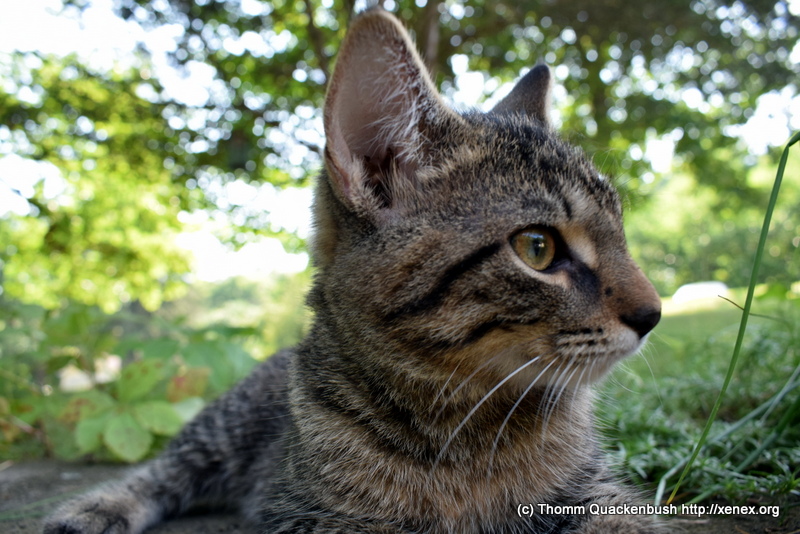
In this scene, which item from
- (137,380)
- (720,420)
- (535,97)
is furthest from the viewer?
(137,380)

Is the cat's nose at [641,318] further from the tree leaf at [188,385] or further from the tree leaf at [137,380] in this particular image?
the tree leaf at [188,385]

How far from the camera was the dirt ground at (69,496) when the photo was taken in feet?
5.62

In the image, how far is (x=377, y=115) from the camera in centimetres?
180

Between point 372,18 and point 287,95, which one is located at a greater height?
point 287,95

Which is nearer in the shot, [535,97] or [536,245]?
[536,245]

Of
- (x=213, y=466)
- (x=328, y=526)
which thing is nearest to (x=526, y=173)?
(x=328, y=526)

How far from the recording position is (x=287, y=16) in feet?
23.2

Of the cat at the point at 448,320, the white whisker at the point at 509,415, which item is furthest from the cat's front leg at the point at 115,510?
the white whisker at the point at 509,415

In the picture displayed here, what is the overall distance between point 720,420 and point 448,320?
213 centimetres

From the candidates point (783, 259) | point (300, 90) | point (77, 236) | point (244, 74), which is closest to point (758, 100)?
point (783, 259)

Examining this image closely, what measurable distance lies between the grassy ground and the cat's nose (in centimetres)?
29

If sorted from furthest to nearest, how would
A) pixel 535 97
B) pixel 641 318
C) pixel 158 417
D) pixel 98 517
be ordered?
1. pixel 158 417
2. pixel 535 97
3. pixel 98 517
4. pixel 641 318

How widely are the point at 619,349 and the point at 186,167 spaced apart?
6938 mm

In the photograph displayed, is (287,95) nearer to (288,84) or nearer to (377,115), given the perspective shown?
(288,84)
